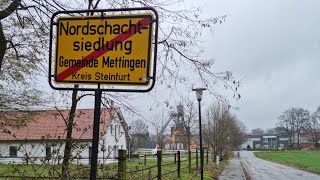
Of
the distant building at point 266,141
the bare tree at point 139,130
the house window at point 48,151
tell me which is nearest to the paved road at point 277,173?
the bare tree at point 139,130

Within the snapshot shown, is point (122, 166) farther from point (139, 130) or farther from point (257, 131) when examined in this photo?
point (257, 131)

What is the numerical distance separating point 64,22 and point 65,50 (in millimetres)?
254

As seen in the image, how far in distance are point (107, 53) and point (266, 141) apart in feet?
559

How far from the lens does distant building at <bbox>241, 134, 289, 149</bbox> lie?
Answer: 153 metres

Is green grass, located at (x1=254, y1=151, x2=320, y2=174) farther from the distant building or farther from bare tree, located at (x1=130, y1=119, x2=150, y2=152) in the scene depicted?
the distant building

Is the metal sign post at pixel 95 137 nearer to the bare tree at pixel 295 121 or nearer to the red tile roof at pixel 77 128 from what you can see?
the red tile roof at pixel 77 128

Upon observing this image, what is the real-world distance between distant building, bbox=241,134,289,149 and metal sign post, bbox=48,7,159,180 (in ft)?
501

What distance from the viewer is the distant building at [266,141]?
15325cm

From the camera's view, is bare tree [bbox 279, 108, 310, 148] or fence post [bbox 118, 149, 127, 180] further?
bare tree [bbox 279, 108, 310, 148]

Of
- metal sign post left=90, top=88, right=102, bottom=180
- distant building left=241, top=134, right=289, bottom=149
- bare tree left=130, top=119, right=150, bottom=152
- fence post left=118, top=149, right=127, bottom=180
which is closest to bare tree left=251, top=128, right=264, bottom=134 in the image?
distant building left=241, top=134, right=289, bottom=149

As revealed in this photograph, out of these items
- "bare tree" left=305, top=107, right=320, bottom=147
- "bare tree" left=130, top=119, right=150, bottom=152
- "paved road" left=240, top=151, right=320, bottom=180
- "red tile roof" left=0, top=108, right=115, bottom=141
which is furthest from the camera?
"bare tree" left=305, top=107, right=320, bottom=147

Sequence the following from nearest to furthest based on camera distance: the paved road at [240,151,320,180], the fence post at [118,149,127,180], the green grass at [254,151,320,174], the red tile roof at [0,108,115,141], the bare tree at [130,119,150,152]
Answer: the red tile roof at [0,108,115,141] < the fence post at [118,149,127,180] < the bare tree at [130,119,150,152] < the paved road at [240,151,320,180] < the green grass at [254,151,320,174]

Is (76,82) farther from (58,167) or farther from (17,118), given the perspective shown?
(17,118)

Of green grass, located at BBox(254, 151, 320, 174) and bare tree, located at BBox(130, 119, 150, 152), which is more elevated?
bare tree, located at BBox(130, 119, 150, 152)
